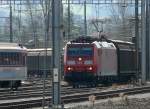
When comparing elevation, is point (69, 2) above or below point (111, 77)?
above

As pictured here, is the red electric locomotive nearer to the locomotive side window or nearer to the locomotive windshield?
the locomotive windshield

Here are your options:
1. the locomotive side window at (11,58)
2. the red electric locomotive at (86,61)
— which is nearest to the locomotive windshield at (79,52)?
the red electric locomotive at (86,61)

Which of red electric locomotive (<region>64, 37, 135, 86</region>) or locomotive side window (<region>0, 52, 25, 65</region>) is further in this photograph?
red electric locomotive (<region>64, 37, 135, 86</region>)

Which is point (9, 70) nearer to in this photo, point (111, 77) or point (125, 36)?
point (111, 77)

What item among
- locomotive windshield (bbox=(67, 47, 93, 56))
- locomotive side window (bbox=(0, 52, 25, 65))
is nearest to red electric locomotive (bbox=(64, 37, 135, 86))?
locomotive windshield (bbox=(67, 47, 93, 56))

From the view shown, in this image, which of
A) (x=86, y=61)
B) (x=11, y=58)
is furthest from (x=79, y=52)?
(x=11, y=58)

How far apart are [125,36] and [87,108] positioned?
57.3 m

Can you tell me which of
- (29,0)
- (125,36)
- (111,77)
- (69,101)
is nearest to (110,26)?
(125,36)

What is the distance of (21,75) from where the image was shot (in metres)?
36.5

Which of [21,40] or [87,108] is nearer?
[87,108]

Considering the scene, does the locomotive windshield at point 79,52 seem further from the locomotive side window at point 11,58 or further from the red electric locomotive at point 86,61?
the locomotive side window at point 11,58

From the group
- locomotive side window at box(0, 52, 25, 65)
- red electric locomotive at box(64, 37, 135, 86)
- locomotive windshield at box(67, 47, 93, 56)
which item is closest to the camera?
locomotive side window at box(0, 52, 25, 65)

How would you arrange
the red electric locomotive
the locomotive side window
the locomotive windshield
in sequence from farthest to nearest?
the locomotive windshield < the red electric locomotive < the locomotive side window

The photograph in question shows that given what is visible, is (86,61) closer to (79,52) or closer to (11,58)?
(79,52)
